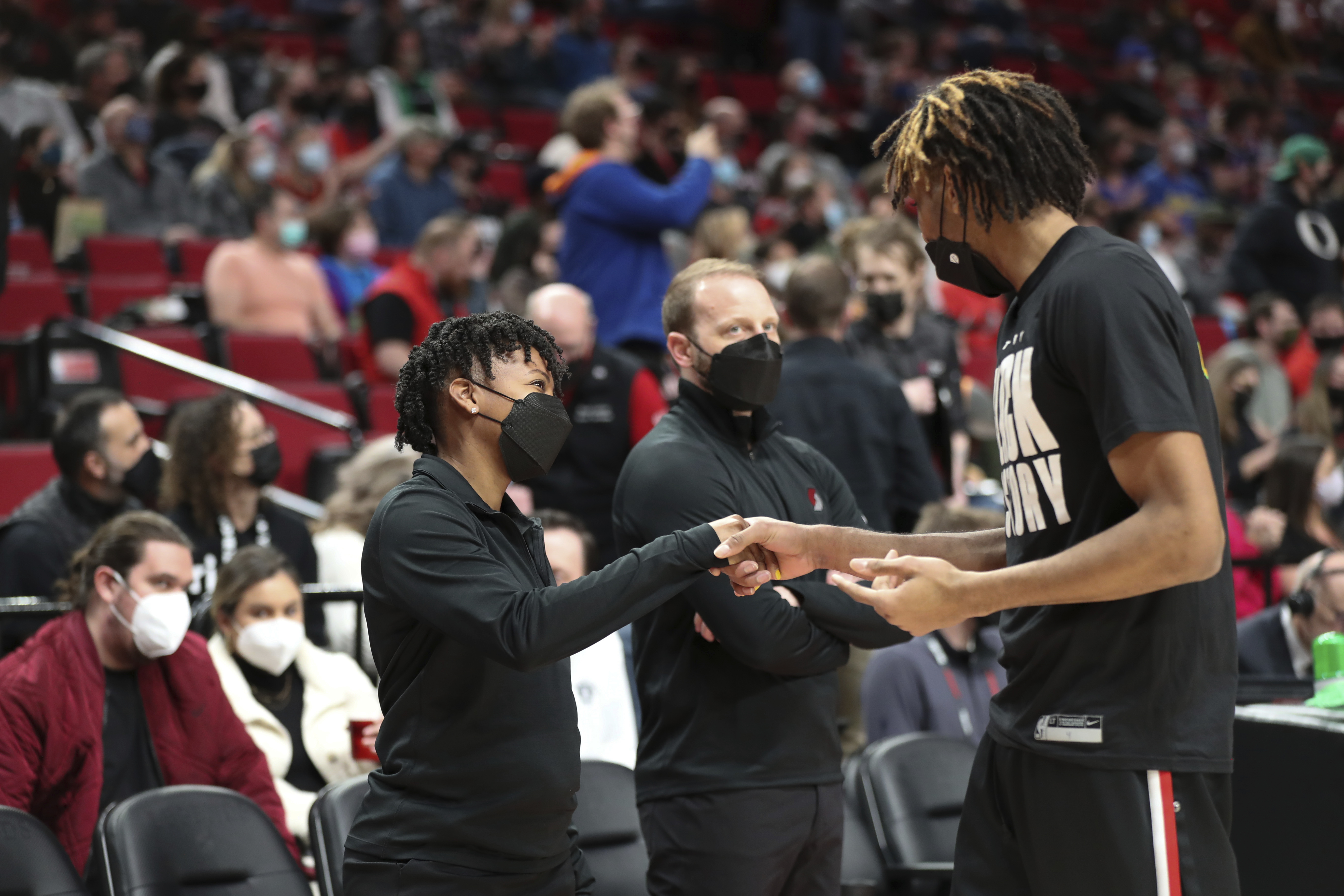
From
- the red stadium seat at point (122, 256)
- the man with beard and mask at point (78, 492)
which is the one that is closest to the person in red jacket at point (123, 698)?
the man with beard and mask at point (78, 492)

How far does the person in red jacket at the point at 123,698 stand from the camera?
3586 millimetres

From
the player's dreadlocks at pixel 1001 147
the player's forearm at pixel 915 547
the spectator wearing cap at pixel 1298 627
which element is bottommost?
the spectator wearing cap at pixel 1298 627

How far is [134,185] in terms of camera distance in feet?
28.9

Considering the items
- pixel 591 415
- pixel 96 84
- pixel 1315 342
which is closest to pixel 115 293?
pixel 96 84

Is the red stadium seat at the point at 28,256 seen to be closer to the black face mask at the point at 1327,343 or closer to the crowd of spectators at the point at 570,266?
the crowd of spectators at the point at 570,266

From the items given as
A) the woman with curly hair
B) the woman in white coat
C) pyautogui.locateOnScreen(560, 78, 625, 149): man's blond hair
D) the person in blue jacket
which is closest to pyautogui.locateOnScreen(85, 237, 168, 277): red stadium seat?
the person in blue jacket

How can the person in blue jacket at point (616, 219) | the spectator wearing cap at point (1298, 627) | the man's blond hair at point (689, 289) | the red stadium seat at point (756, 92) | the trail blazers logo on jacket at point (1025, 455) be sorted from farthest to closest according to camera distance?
the red stadium seat at point (756, 92), the person in blue jacket at point (616, 219), the spectator wearing cap at point (1298, 627), the man's blond hair at point (689, 289), the trail blazers logo on jacket at point (1025, 455)

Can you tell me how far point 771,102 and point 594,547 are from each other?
10931 mm

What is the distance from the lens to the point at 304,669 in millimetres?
4367

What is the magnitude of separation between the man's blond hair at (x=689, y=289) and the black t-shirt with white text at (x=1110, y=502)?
3.72ft

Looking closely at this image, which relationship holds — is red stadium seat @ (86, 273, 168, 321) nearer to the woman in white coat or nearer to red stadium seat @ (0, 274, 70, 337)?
red stadium seat @ (0, 274, 70, 337)

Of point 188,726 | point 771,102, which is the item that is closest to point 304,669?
point 188,726

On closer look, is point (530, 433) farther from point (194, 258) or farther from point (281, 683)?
point (194, 258)

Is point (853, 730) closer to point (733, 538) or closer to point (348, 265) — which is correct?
point (733, 538)
